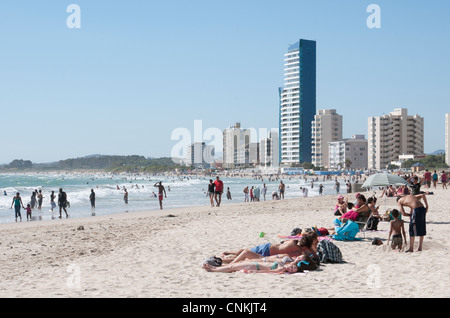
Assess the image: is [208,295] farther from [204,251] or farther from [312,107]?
[312,107]

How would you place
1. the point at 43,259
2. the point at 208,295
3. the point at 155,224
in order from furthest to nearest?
the point at 155,224 → the point at 43,259 → the point at 208,295

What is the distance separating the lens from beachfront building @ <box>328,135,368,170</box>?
157m

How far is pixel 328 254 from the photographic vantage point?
884 cm

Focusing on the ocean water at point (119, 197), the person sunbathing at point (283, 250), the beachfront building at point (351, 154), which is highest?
the beachfront building at point (351, 154)

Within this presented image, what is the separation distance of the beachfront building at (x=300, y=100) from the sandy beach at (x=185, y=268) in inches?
6515

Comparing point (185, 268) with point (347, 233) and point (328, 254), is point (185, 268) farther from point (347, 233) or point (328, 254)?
point (347, 233)

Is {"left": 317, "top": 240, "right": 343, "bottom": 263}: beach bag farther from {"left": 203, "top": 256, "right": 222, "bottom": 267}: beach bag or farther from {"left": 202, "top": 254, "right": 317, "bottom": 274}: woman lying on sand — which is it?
{"left": 203, "top": 256, "right": 222, "bottom": 267}: beach bag

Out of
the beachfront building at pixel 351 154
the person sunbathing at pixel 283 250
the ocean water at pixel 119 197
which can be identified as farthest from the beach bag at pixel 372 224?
the beachfront building at pixel 351 154

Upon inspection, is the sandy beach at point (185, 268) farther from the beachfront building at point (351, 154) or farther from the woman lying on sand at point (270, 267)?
the beachfront building at point (351, 154)

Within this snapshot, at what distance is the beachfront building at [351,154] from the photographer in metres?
157

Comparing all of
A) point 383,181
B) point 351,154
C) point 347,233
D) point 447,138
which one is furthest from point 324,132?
point 347,233

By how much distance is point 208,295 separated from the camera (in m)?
6.67

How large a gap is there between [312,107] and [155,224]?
16769cm
